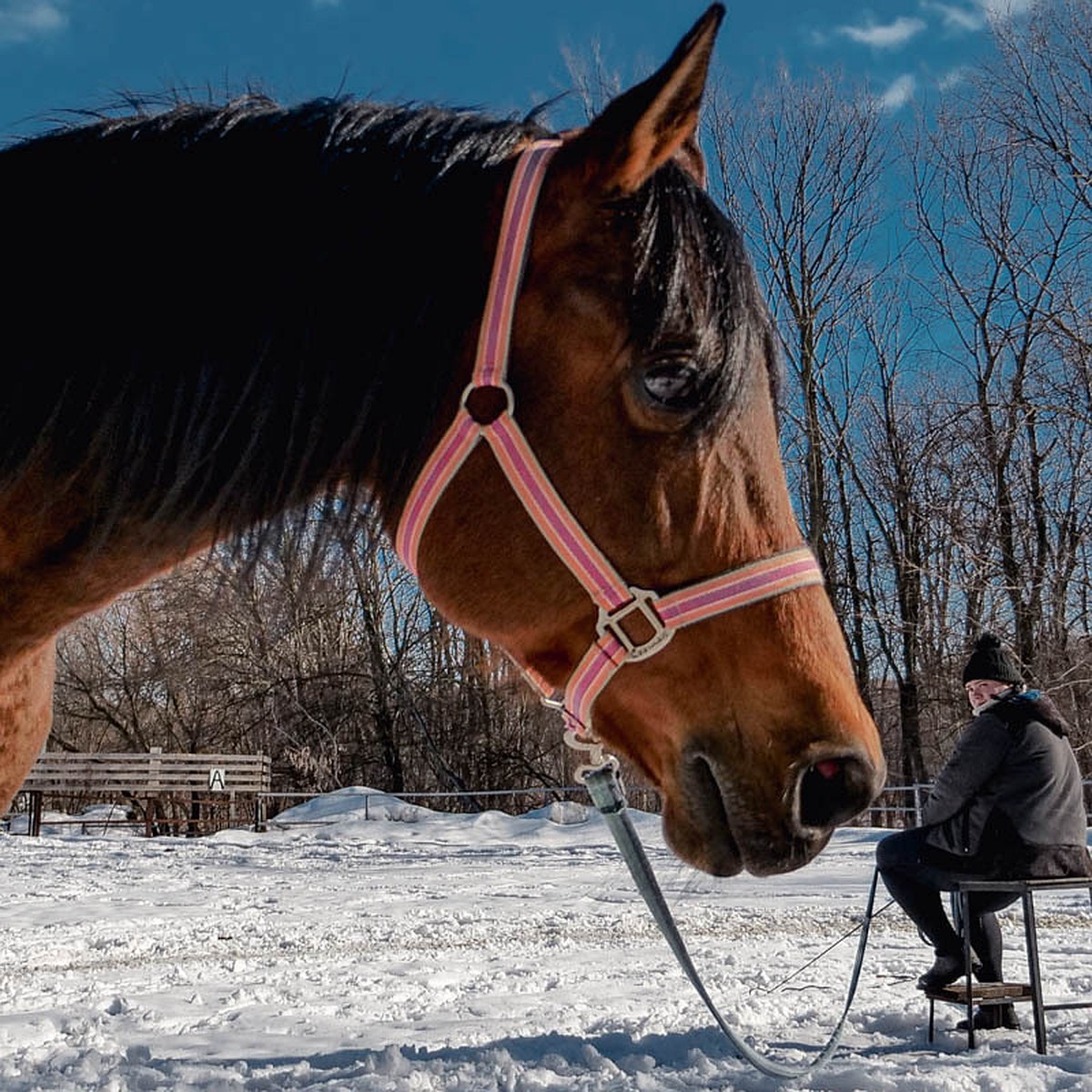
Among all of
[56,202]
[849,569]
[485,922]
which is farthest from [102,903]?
[849,569]

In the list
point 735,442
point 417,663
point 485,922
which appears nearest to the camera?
point 735,442

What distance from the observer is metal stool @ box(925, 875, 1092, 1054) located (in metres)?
4.37

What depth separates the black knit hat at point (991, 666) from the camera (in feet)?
15.9

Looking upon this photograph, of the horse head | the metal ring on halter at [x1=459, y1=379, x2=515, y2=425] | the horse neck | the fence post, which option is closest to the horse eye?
the horse head

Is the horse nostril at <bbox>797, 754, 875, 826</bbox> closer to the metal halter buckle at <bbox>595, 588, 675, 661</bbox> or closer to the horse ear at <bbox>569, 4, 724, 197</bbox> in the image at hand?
the metal halter buckle at <bbox>595, 588, 675, 661</bbox>

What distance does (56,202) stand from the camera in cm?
168

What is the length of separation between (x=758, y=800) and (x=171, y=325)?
3.73 ft

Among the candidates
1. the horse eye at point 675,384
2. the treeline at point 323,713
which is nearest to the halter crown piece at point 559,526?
the horse eye at point 675,384

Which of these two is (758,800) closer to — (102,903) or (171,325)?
(171,325)

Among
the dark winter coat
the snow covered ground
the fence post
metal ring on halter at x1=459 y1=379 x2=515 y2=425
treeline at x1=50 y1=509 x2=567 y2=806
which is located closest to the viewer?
metal ring on halter at x1=459 y1=379 x2=515 y2=425

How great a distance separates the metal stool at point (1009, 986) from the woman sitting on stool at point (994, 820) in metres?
0.08

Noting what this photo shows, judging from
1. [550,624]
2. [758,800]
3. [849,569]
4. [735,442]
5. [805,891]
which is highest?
[849,569]

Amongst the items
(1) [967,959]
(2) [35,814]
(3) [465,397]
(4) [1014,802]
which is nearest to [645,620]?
(3) [465,397]

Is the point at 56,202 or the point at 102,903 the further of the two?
the point at 102,903
